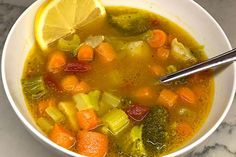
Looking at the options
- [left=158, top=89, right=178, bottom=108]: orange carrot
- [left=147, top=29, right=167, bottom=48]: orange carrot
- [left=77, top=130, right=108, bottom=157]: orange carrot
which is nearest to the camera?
[left=77, top=130, right=108, bottom=157]: orange carrot

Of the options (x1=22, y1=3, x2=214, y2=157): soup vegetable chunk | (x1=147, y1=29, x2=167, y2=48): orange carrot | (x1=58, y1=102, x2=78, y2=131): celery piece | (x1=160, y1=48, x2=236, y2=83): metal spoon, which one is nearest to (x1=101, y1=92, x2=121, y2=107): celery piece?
(x1=22, y1=3, x2=214, y2=157): soup vegetable chunk

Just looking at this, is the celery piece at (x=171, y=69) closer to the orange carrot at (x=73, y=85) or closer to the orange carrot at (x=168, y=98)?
the orange carrot at (x=168, y=98)

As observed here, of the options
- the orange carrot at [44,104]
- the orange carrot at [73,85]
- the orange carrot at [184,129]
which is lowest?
the orange carrot at [184,129]

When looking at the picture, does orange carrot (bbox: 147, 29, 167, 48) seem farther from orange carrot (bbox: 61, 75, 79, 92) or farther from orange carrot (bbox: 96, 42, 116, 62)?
orange carrot (bbox: 61, 75, 79, 92)

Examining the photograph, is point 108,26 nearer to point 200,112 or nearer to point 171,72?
point 171,72

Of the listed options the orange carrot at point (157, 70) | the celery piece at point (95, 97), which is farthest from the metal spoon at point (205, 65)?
the celery piece at point (95, 97)

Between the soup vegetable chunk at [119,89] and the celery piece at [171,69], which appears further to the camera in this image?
the celery piece at [171,69]
